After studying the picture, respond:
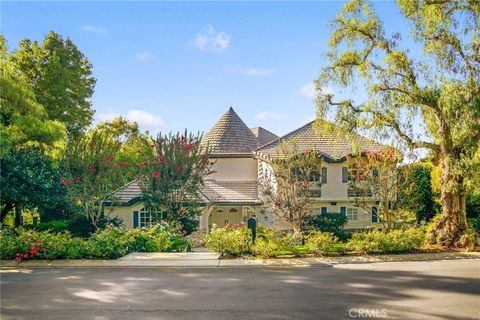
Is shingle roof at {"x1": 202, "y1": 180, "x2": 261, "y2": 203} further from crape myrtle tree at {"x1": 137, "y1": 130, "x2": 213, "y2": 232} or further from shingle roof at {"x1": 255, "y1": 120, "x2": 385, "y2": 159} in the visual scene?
crape myrtle tree at {"x1": 137, "y1": 130, "x2": 213, "y2": 232}

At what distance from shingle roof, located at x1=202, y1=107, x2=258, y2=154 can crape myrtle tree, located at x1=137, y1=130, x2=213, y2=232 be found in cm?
1115

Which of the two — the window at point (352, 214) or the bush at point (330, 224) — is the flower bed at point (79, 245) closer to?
the bush at point (330, 224)

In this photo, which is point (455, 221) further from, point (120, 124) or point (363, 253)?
point (120, 124)

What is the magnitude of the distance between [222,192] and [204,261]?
1507 cm

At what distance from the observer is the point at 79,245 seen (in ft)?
46.8

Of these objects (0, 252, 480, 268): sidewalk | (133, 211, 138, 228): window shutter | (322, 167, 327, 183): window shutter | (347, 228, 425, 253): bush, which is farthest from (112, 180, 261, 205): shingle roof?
(347, 228, 425, 253): bush

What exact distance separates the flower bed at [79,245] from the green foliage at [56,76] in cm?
1986

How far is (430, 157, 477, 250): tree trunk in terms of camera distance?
15891 mm

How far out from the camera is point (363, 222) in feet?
94.2

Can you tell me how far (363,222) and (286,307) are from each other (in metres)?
21.7

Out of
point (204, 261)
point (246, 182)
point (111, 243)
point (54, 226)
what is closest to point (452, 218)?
point (204, 261)

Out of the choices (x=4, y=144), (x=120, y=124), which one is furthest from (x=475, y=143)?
(x=120, y=124)

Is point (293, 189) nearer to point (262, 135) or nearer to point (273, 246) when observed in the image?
point (273, 246)

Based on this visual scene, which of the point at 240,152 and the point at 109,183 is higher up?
the point at 240,152
